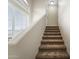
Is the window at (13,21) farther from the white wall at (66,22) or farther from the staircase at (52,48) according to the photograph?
the white wall at (66,22)

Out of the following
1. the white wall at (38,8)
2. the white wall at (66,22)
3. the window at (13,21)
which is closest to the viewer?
the white wall at (66,22)

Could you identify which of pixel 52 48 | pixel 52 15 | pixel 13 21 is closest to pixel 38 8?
pixel 52 15

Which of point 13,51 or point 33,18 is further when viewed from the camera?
point 33,18

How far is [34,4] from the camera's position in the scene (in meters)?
8.33

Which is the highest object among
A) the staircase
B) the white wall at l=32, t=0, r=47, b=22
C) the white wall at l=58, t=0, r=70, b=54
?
the white wall at l=32, t=0, r=47, b=22

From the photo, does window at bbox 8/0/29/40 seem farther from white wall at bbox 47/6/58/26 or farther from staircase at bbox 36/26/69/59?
white wall at bbox 47/6/58/26

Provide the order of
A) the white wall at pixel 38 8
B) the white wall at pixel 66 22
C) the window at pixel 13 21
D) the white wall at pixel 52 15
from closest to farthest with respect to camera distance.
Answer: the white wall at pixel 66 22
the window at pixel 13 21
the white wall at pixel 38 8
the white wall at pixel 52 15

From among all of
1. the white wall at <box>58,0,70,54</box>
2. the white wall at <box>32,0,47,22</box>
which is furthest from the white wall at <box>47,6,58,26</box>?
the white wall at <box>58,0,70,54</box>

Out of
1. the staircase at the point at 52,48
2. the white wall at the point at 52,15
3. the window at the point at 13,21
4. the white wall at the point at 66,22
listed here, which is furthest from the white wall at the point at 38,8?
the white wall at the point at 66,22

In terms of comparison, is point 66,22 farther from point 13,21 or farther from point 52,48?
point 13,21
